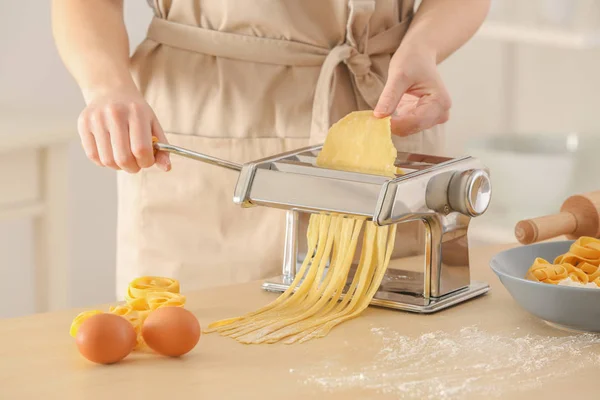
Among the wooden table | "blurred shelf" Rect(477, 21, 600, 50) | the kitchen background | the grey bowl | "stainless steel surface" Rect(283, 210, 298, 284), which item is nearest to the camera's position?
the wooden table

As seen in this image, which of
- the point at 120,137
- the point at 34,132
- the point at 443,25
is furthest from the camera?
the point at 34,132

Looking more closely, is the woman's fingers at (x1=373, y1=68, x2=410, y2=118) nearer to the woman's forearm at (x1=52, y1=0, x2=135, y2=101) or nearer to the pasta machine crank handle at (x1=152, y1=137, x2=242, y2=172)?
the pasta machine crank handle at (x1=152, y1=137, x2=242, y2=172)

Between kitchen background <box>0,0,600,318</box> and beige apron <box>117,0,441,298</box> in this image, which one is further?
kitchen background <box>0,0,600,318</box>

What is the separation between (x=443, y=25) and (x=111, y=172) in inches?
60.7

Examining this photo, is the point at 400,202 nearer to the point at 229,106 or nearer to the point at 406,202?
the point at 406,202

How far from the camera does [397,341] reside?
1.02 m

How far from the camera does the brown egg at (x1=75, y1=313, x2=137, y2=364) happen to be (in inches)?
36.9

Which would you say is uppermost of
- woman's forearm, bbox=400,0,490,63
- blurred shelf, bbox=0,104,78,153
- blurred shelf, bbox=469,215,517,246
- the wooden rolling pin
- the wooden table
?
woman's forearm, bbox=400,0,490,63

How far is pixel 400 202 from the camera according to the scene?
105 cm

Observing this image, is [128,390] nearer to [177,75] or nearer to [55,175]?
[177,75]

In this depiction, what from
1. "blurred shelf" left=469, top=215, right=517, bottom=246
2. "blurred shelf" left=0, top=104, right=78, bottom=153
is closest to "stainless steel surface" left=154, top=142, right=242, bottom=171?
"blurred shelf" left=0, top=104, right=78, bottom=153

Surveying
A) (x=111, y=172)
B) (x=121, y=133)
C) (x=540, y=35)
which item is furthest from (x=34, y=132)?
(x=540, y=35)

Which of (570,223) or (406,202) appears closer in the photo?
(406,202)

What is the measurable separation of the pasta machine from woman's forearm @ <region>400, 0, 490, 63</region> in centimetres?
21
